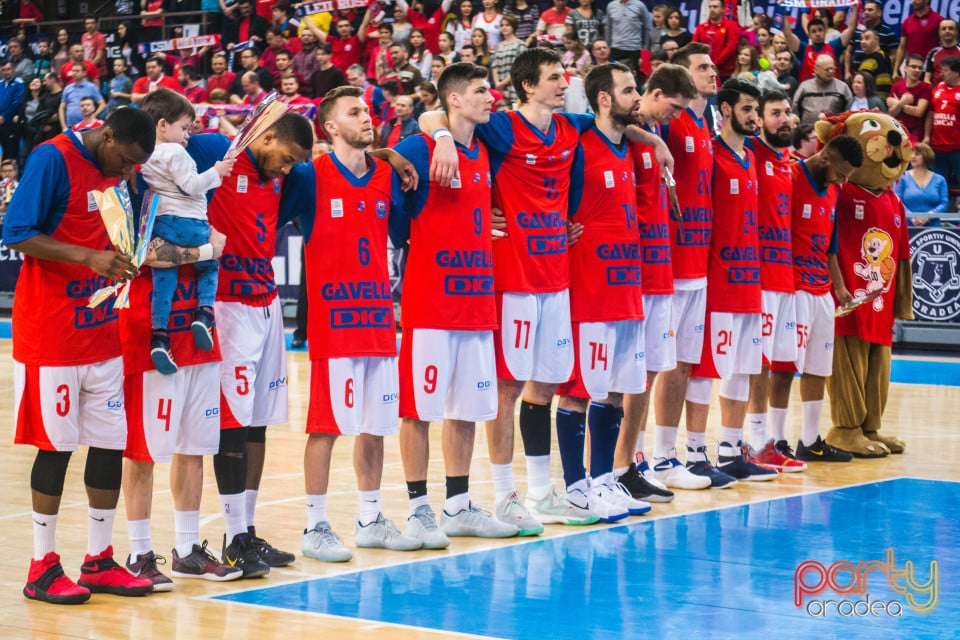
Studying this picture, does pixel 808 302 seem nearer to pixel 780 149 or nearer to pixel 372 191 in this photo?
pixel 780 149

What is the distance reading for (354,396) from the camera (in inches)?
276

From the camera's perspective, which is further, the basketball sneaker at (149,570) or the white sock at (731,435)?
the white sock at (731,435)

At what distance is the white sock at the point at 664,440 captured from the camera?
922 centimetres

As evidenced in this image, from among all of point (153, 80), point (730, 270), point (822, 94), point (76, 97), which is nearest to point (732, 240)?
point (730, 270)

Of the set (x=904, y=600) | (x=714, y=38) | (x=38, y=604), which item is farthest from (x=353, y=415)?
(x=714, y=38)

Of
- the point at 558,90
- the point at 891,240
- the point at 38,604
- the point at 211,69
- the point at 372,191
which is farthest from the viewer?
the point at 211,69

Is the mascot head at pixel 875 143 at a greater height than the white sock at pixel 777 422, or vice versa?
the mascot head at pixel 875 143

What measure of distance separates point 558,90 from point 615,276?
116cm

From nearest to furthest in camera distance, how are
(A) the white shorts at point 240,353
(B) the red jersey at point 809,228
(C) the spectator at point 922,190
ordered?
(A) the white shorts at point 240,353
(B) the red jersey at point 809,228
(C) the spectator at point 922,190

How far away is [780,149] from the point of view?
392 inches

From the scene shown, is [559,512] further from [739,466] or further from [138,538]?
[138,538]

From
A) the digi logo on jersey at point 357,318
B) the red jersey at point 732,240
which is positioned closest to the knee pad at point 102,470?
the digi logo on jersey at point 357,318

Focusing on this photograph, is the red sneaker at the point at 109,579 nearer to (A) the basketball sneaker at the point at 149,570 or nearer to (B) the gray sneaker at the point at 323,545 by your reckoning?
(A) the basketball sneaker at the point at 149,570

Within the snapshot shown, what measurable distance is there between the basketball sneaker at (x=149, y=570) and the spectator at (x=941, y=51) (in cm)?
1421
